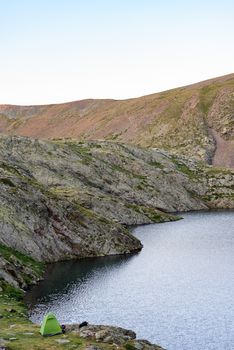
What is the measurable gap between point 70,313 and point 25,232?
3532cm

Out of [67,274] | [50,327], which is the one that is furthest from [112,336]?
[67,274]

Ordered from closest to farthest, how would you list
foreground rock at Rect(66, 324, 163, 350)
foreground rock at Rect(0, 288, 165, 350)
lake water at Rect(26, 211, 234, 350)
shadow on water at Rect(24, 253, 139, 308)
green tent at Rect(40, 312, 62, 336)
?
foreground rock at Rect(0, 288, 165, 350), foreground rock at Rect(66, 324, 163, 350), green tent at Rect(40, 312, 62, 336), lake water at Rect(26, 211, 234, 350), shadow on water at Rect(24, 253, 139, 308)

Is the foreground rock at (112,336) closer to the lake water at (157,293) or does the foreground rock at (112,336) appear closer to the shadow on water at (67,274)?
the lake water at (157,293)

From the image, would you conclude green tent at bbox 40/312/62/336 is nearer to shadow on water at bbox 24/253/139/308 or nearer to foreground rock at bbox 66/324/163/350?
foreground rock at bbox 66/324/163/350

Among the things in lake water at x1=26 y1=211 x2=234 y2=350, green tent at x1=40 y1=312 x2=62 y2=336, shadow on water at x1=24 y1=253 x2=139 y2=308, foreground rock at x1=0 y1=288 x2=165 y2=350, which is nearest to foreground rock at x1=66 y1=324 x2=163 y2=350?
foreground rock at x1=0 y1=288 x2=165 y2=350

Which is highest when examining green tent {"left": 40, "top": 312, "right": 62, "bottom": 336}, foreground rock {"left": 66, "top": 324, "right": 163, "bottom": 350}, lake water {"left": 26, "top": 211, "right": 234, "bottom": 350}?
green tent {"left": 40, "top": 312, "right": 62, "bottom": 336}

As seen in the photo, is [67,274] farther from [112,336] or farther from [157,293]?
[112,336]

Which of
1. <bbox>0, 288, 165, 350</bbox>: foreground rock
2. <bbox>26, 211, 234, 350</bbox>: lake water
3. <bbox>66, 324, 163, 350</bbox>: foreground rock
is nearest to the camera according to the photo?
<bbox>0, 288, 165, 350</bbox>: foreground rock

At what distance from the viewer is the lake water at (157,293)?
58938 mm

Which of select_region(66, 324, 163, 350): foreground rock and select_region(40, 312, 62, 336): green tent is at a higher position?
select_region(40, 312, 62, 336): green tent

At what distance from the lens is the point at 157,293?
77.4 metres

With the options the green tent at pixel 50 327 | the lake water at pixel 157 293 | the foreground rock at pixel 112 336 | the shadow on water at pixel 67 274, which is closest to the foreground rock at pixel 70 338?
the foreground rock at pixel 112 336

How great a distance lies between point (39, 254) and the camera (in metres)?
101

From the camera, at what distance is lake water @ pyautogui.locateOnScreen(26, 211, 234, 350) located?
58.9 m
